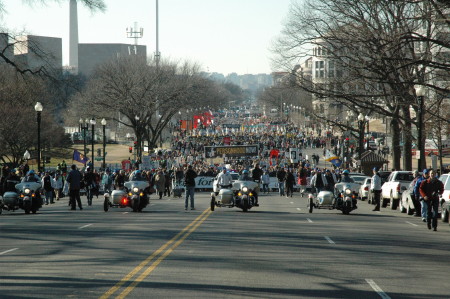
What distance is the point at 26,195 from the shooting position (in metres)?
29.7

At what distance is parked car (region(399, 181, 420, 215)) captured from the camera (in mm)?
30141

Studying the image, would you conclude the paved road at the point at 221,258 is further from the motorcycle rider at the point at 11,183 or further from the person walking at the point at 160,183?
the person walking at the point at 160,183

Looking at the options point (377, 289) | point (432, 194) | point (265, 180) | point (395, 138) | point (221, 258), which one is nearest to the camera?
point (377, 289)

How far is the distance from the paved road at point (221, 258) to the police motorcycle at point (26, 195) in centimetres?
364

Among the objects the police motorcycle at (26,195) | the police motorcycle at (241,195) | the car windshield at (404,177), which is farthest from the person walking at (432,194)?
the police motorcycle at (26,195)

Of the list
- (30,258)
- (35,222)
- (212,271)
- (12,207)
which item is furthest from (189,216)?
(212,271)

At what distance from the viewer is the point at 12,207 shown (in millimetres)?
29969

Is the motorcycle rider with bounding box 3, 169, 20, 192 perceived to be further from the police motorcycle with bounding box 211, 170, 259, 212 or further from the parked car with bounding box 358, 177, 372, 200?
the parked car with bounding box 358, 177, 372, 200

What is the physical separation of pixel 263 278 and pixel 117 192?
18.0 metres

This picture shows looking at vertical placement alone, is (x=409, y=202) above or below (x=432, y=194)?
below

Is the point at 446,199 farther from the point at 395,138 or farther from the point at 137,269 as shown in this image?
the point at 395,138

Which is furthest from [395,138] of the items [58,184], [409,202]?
[58,184]

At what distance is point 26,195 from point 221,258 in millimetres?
16269

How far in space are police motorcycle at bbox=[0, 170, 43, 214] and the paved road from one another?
3641 millimetres
